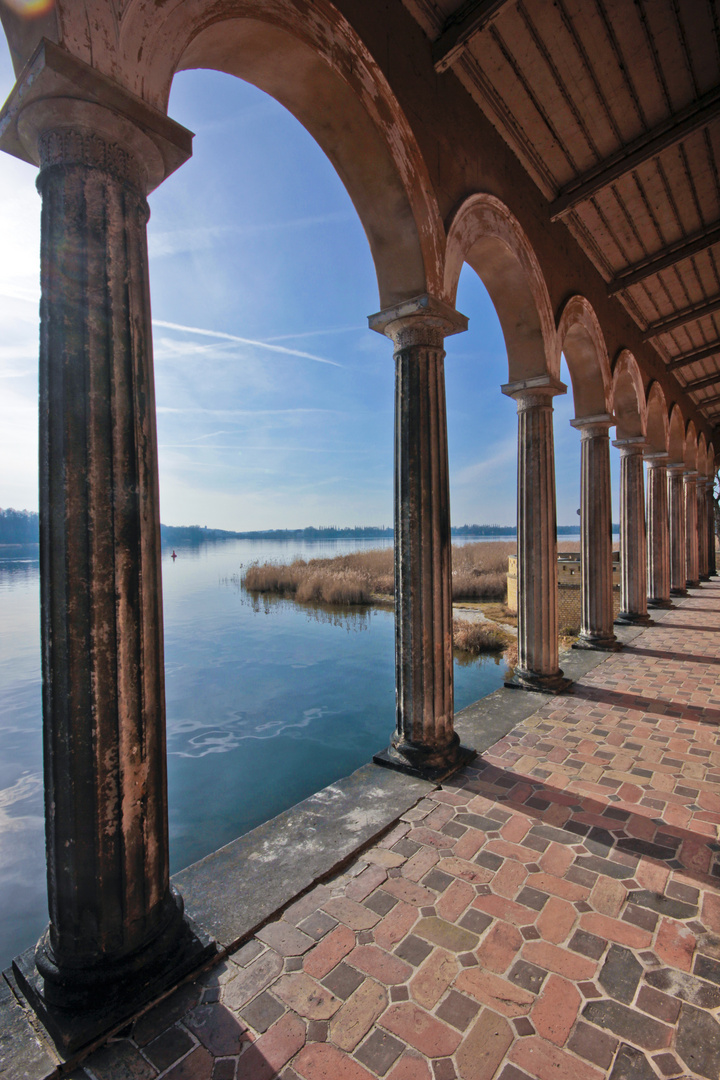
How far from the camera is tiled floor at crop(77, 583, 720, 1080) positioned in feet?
5.18

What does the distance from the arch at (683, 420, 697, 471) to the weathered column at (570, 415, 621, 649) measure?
770cm

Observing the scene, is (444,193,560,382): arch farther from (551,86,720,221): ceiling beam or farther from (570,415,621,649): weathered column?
(570,415,621,649): weathered column

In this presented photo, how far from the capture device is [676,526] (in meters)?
12.3

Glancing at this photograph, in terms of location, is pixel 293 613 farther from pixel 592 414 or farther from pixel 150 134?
pixel 150 134

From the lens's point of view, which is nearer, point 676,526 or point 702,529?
point 676,526

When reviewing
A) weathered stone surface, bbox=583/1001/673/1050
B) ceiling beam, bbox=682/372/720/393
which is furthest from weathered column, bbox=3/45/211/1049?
ceiling beam, bbox=682/372/720/393

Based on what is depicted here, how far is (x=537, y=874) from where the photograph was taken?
7.98 feet

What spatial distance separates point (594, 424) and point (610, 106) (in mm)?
3302

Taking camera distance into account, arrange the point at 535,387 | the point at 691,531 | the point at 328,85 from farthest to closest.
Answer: the point at 691,531 → the point at 535,387 → the point at 328,85

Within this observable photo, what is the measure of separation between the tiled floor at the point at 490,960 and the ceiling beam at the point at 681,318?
850cm

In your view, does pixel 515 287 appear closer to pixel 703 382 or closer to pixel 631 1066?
pixel 631 1066

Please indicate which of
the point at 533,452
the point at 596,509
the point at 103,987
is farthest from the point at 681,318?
the point at 103,987

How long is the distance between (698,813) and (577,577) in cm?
1128

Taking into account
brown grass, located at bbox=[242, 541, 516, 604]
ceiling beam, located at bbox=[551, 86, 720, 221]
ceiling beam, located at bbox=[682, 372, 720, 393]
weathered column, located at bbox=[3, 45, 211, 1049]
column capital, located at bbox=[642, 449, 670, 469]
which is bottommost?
brown grass, located at bbox=[242, 541, 516, 604]
